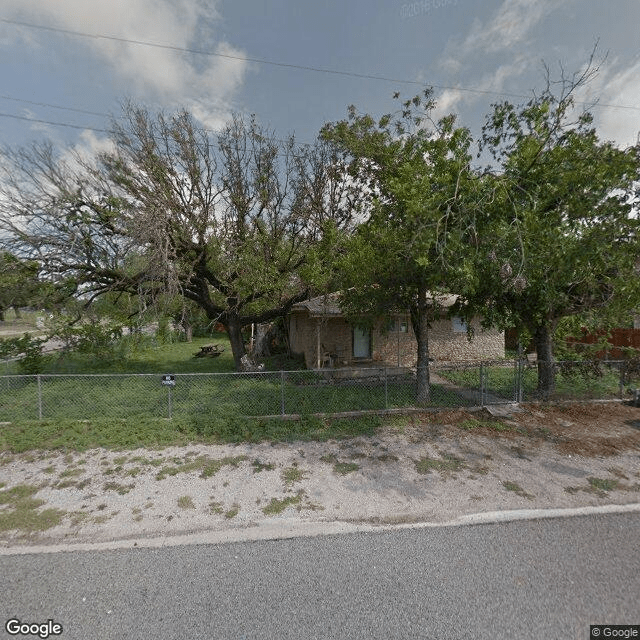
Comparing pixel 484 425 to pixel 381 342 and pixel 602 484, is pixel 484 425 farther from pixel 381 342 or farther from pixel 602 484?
pixel 381 342

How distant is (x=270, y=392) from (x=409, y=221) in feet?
18.0

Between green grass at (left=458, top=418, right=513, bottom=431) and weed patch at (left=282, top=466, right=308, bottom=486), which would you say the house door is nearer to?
green grass at (left=458, top=418, right=513, bottom=431)

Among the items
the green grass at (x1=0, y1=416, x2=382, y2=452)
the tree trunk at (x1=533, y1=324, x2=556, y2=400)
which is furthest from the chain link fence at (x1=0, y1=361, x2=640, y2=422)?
the green grass at (x1=0, y1=416, x2=382, y2=452)

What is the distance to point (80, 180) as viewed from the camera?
8531 mm

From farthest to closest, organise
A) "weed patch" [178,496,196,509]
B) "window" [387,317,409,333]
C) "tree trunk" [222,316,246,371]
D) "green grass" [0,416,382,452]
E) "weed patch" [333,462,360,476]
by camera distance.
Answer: "window" [387,317,409,333] < "tree trunk" [222,316,246,371] < "green grass" [0,416,382,452] < "weed patch" [333,462,360,476] < "weed patch" [178,496,196,509]

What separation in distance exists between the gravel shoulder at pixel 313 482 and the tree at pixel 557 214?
2.71 meters

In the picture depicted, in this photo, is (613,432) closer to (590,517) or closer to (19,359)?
(590,517)

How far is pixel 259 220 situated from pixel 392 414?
746 cm

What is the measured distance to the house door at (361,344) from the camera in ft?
41.2

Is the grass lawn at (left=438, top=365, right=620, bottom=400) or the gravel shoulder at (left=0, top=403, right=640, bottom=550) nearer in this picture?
the gravel shoulder at (left=0, top=403, right=640, bottom=550)

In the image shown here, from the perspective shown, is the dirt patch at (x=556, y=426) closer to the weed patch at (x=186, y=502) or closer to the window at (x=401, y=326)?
the weed patch at (x=186, y=502)

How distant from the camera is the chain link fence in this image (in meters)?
6.60

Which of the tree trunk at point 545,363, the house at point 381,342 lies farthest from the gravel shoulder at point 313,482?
the house at point 381,342

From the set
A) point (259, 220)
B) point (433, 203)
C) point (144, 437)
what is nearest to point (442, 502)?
point (433, 203)
